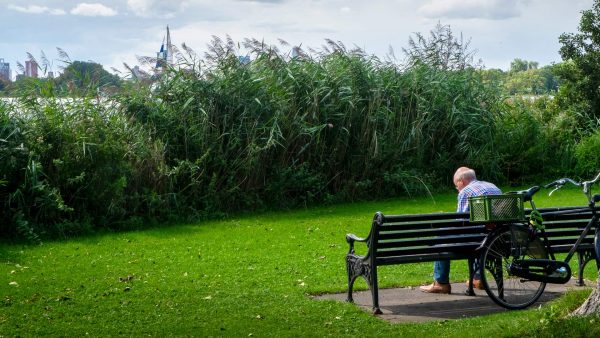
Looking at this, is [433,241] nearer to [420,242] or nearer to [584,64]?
[420,242]

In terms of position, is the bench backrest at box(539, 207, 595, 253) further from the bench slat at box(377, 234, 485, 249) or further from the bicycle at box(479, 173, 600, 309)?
the bench slat at box(377, 234, 485, 249)

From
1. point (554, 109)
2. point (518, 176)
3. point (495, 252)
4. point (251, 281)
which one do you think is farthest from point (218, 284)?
point (554, 109)

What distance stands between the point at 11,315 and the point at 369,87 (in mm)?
10322

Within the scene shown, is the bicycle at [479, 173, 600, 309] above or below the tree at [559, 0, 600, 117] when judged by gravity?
below

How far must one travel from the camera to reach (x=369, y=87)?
1781cm

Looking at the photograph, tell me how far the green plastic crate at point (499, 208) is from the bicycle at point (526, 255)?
0.26 ft

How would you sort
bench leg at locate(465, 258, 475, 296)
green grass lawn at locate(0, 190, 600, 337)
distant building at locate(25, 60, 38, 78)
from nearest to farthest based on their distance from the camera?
1. green grass lawn at locate(0, 190, 600, 337)
2. bench leg at locate(465, 258, 475, 296)
3. distant building at locate(25, 60, 38, 78)

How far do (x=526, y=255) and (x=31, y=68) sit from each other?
9.75 m

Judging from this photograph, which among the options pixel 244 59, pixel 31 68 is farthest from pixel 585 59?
pixel 31 68

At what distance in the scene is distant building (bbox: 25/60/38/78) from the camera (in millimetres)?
15366

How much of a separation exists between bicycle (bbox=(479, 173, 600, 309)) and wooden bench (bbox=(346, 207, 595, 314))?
17 centimetres

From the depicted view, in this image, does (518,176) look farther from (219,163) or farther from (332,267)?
(332,267)

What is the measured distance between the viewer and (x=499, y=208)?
8.64 m

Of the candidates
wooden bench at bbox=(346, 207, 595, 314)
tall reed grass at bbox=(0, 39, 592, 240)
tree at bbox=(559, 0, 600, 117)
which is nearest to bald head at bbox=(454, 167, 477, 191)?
wooden bench at bbox=(346, 207, 595, 314)
